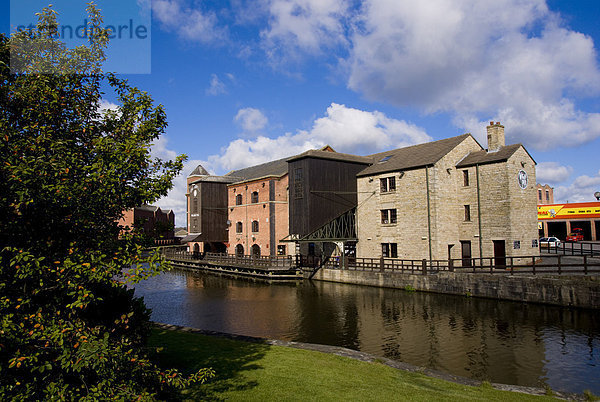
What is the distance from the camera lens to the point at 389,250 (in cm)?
3209

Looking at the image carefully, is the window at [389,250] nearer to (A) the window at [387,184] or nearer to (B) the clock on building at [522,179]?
(A) the window at [387,184]

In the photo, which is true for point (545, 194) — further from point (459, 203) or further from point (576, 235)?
point (459, 203)

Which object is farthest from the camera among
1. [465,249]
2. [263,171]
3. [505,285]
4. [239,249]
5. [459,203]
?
[263,171]

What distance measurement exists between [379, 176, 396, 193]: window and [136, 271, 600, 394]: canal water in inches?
355

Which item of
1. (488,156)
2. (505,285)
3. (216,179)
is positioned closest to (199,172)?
(216,179)

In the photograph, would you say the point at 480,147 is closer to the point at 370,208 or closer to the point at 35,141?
the point at 370,208

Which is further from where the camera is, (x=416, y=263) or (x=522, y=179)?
(x=416, y=263)

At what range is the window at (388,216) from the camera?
105ft

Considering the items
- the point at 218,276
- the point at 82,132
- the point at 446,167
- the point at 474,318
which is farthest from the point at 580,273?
the point at 218,276

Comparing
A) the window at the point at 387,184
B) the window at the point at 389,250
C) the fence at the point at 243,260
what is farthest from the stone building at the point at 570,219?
the fence at the point at 243,260

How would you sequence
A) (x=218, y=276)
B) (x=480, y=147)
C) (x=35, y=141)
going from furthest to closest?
(x=218, y=276) < (x=480, y=147) < (x=35, y=141)

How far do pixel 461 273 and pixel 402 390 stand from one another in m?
17.5

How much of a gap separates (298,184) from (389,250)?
9.61 meters

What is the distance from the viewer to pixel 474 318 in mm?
18500
